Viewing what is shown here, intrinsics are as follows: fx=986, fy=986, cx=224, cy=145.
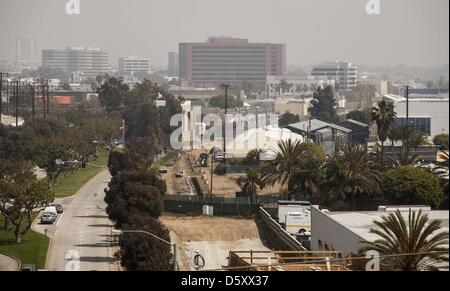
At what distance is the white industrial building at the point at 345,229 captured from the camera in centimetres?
1745

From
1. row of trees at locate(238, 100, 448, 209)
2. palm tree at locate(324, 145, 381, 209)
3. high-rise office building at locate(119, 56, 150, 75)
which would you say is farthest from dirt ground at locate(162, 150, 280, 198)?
high-rise office building at locate(119, 56, 150, 75)

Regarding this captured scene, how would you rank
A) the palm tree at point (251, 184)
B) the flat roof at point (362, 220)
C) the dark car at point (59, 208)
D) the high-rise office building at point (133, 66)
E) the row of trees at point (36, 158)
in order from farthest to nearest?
the high-rise office building at point (133, 66), the palm tree at point (251, 184), the dark car at point (59, 208), the row of trees at point (36, 158), the flat roof at point (362, 220)

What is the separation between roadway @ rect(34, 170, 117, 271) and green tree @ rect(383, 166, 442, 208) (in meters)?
8.31

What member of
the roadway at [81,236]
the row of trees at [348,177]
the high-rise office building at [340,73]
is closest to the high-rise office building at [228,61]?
the high-rise office building at [340,73]

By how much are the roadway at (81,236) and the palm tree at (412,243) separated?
857 cm

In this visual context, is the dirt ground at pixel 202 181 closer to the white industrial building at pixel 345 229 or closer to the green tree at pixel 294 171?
the green tree at pixel 294 171

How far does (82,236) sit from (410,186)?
9.45 metres

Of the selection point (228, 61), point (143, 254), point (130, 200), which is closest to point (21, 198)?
point (130, 200)

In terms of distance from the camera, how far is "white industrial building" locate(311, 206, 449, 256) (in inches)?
687

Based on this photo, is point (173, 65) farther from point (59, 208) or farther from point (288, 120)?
point (59, 208)

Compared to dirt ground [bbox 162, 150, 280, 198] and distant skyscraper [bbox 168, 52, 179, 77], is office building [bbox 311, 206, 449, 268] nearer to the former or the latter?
dirt ground [bbox 162, 150, 280, 198]

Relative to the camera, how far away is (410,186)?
28281 millimetres
